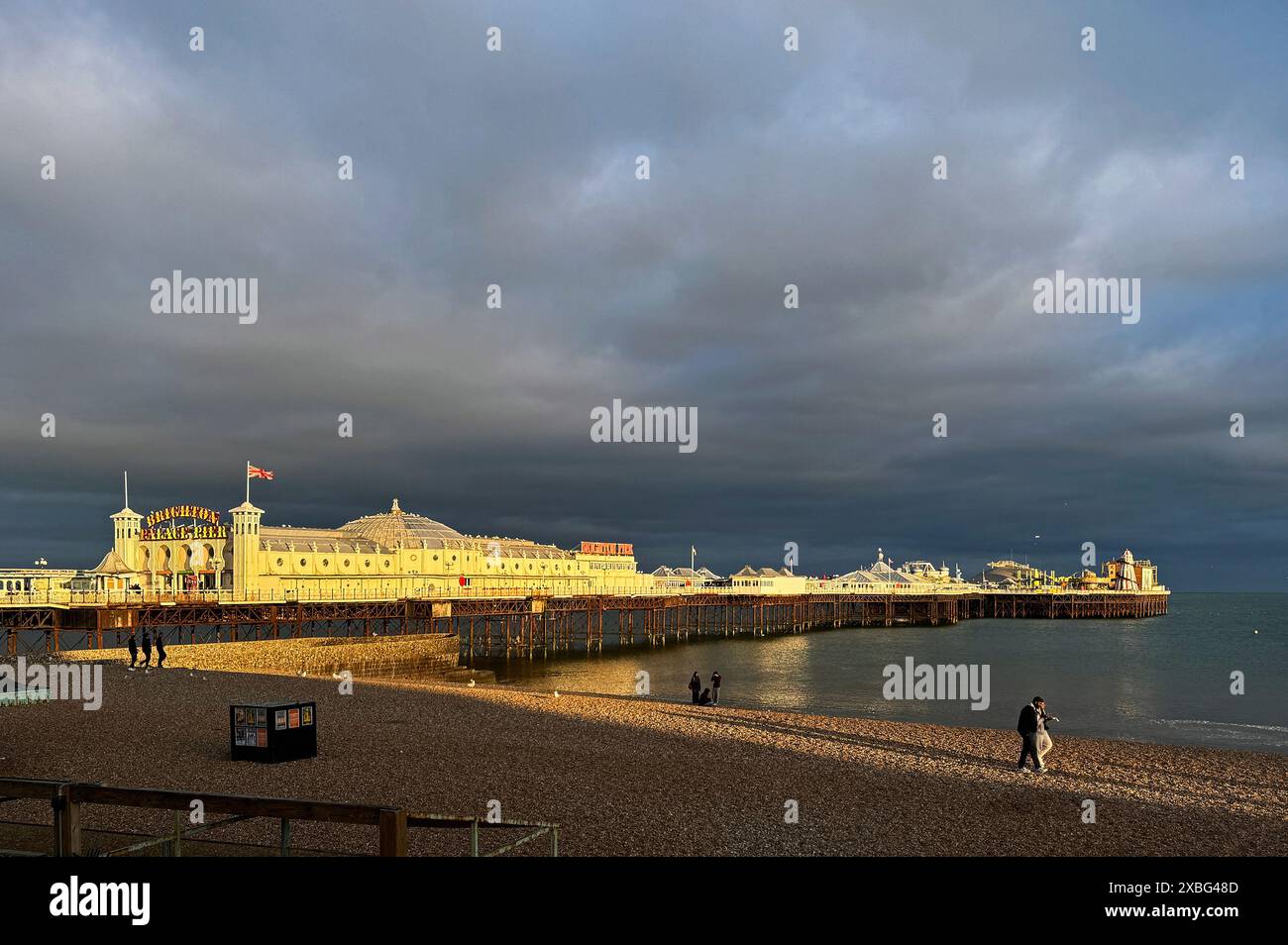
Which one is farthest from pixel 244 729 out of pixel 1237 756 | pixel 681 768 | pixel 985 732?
pixel 1237 756

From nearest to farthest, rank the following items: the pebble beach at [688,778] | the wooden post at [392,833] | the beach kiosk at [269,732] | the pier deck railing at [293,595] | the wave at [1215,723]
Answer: the wooden post at [392,833] → the pebble beach at [688,778] → the beach kiosk at [269,732] → the wave at [1215,723] → the pier deck railing at [293,595]

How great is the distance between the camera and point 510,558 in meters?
83.4

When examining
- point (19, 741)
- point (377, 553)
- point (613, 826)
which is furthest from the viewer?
point (377, 553)

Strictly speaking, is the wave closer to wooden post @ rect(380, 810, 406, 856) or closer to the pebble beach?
the pebble beach

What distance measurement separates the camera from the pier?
1713 inches

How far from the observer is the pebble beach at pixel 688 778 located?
12.3 m

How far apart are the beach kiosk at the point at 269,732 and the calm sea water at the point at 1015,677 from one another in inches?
789

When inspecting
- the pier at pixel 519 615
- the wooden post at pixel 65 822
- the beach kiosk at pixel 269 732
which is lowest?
the pier at pixel 519 615

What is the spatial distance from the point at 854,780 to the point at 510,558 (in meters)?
68.9

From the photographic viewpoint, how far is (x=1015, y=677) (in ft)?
167
